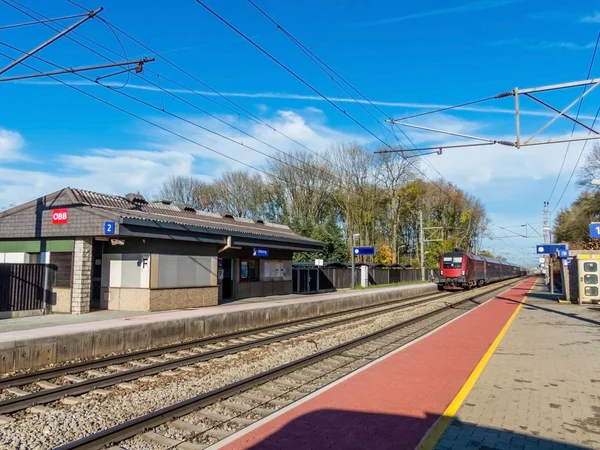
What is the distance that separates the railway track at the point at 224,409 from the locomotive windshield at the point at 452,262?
29797 mm

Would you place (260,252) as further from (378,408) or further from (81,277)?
(378,408)

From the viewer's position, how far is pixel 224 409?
6672mm

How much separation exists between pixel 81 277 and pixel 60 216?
2684 mm

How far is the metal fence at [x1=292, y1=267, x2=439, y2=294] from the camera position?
32438mm

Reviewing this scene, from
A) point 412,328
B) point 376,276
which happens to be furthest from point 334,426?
point 376,276

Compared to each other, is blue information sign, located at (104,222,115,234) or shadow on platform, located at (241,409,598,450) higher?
blue information sign, located at (104,222,115,234)

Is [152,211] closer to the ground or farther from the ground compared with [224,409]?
farther from the ground

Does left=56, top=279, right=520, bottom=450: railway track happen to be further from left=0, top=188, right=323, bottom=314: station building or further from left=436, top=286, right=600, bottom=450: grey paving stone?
left=0, top=188, right=323, bottom=314: station building

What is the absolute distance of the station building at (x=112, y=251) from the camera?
1706cm

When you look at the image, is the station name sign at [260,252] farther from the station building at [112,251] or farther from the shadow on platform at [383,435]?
the shadow on platform at [383,435]

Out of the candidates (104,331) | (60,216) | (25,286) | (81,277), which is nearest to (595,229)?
(104,331)

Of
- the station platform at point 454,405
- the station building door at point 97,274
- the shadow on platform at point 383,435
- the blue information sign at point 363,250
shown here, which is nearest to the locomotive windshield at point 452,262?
the blue information sign at point 363,250

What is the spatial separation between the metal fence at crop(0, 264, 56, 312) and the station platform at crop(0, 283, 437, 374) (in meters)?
0.75

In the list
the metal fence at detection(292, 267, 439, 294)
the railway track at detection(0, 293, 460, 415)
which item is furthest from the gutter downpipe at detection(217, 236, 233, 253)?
the metal fence at detection(292, 267, 439, 294)
